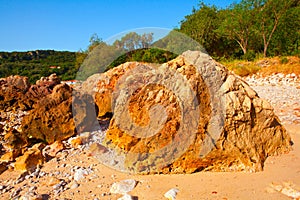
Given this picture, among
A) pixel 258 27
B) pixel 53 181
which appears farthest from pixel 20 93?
pixel 258 27

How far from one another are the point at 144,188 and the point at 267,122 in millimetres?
2027

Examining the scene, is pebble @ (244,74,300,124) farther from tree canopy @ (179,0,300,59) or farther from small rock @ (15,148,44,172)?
tree canopy @ (179,0,300,59)

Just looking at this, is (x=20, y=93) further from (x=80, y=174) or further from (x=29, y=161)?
(x=80, y=174)

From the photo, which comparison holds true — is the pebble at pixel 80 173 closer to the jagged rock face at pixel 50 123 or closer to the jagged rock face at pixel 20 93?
the jagged rock face at pixel 50 123

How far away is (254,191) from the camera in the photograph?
8.23 feet

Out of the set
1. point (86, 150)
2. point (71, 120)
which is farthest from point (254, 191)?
point (71, 120)

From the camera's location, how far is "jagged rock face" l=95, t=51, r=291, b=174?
304 cm

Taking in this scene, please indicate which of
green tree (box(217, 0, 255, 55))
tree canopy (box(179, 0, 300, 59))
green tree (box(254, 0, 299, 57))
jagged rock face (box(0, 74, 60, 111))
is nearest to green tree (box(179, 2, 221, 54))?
tree canopy (box(179, 0, 300, 59))

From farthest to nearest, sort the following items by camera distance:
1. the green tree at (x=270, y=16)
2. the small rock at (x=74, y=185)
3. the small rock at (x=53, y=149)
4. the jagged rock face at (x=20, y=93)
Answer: the green tree at (x=270, y=16), the jagged rock face at (x=20, y=93), the small rock at (x=53, y=149), the small rock at (x=74, y=185)

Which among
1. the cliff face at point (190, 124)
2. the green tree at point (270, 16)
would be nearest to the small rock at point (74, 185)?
the cliff face at point (190, 124)

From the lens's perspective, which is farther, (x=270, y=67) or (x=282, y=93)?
(x=270, y=67)

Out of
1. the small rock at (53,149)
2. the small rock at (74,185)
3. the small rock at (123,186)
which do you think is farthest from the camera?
the small rock at (53,149)

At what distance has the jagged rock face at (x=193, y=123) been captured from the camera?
304 cm

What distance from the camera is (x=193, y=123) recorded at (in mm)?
3082
